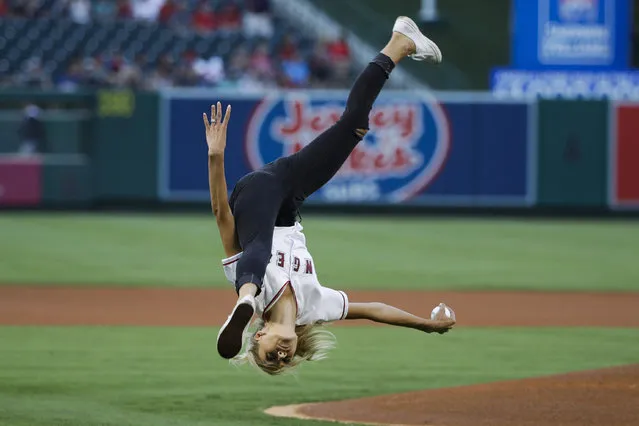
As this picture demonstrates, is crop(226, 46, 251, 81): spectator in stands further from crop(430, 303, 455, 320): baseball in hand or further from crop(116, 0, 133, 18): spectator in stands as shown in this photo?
crop(430, 303, 455, 320): baseball in hand

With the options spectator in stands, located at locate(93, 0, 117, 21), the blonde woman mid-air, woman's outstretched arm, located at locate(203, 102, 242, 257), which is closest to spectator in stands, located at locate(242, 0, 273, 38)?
spectator in stands, located at locate(93, 0, 117, 21)

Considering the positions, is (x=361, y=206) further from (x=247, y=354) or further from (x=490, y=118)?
(x=247, y=354)

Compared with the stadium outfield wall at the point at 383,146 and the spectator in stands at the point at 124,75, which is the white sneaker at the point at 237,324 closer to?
the stadium outfield wall at the point at 383,146

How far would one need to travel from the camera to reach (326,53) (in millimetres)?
26141

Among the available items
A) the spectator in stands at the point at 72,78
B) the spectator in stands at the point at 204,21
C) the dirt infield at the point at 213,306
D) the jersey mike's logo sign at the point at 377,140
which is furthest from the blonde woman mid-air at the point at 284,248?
the spectator in stands at the point at 204,21

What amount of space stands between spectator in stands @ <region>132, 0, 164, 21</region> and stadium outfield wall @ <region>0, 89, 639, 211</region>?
4555mm

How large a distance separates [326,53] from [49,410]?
19.1m

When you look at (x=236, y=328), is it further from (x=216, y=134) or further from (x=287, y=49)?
(x=287, y=49)

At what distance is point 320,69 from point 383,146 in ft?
10.5

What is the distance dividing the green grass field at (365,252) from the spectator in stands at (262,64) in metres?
3.82

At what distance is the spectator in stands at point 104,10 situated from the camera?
87.1ft

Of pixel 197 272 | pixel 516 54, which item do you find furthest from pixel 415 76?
pixel 197 272

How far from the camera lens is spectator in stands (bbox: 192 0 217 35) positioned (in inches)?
1042

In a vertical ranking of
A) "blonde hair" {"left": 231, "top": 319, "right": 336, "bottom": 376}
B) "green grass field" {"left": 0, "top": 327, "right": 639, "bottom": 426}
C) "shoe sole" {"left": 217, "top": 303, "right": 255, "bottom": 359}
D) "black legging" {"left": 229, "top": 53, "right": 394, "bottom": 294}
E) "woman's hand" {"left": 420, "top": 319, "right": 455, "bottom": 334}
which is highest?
"black legging" {"left": 229, "top": 53, "right": 394, "bottom": 294}
